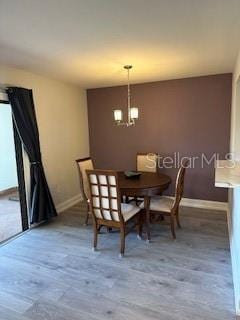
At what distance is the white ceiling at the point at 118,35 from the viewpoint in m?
1.69

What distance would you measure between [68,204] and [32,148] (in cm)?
149

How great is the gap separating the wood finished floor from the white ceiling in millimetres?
2330

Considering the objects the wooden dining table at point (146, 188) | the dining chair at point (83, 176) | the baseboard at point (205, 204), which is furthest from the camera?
the baseboard at point (205, 204)

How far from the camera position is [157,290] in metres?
2.21

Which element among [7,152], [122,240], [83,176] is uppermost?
[7,152]

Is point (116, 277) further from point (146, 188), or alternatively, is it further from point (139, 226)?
point (146, 188)

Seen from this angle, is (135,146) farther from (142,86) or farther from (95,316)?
(95,316)

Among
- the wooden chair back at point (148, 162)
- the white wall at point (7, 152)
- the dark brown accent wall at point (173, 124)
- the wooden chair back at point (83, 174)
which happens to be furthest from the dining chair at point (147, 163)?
the white wall at point (7, 152)

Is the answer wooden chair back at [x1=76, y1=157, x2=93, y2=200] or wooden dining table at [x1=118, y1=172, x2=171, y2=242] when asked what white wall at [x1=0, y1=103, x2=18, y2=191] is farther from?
wooden dining table at [x1=118, y1=172, x2=171, y2=242]

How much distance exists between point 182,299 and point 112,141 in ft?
11.1

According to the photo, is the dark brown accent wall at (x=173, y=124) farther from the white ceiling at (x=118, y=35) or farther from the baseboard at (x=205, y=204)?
the white ceiling at (x=118, y=35)

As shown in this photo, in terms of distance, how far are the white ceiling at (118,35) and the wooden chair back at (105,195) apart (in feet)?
4.49

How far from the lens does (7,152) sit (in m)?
4.00

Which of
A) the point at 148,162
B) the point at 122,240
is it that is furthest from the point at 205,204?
the point at 122,240
